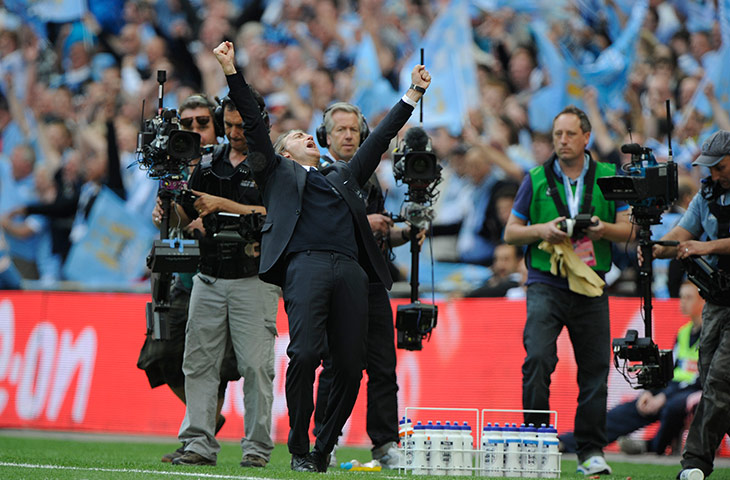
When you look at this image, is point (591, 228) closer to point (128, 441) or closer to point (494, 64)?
point (128, 441)

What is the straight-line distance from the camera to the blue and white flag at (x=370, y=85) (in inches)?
541

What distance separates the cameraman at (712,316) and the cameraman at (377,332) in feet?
6.14

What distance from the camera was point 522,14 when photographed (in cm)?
1323

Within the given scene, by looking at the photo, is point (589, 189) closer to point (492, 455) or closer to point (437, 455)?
point (492, 455)

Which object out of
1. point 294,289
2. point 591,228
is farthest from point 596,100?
point 294,289

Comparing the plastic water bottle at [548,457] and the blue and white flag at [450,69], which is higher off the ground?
the blue and white flag at [450,69]

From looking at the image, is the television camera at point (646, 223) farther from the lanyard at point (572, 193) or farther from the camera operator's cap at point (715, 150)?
the lanyard at point (572, 193)

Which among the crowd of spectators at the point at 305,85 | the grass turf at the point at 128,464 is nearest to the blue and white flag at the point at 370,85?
the crowd of spectators at the point at 305,85

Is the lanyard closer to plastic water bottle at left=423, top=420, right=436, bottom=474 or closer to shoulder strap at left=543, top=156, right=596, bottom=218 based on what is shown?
shoulder strap at left=543, top=156, right=596, bottom=218

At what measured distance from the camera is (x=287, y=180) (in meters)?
6.18

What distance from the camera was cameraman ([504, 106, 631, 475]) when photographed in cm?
724

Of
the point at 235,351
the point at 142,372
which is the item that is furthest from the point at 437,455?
the point at 142,372

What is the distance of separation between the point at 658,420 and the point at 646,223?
3128 mm

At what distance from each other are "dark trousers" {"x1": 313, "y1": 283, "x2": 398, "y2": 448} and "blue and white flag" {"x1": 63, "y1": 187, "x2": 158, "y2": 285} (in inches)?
308
